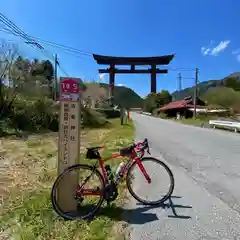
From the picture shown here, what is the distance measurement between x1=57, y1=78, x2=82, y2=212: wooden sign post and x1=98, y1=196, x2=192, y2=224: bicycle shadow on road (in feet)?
1.60

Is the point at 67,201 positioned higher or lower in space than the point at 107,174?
lower

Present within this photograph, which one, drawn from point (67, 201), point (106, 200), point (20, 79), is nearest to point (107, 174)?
point (106, 200)

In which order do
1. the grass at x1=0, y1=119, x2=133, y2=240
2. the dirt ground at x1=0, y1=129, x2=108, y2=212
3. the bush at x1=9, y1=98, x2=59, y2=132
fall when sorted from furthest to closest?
the bush at x1=9, y1=98, x2=59, y2=132
the dirt ground at x1=0, y1=129, x2=108, y2=212
the grass at x1=0, y1=119, x2=133, y2=240

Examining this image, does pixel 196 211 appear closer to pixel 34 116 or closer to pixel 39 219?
pixel 39 219

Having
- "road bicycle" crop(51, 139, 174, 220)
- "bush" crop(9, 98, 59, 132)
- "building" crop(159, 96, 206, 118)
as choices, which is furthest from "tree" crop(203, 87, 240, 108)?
"road bicycle" crop(51, 139, 174, 220)

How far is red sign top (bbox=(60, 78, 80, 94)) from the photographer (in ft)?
12.6

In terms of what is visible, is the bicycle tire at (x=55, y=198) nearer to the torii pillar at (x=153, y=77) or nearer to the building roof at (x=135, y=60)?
the building roof at (x=135, y=60)

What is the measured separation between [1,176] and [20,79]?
17.2m

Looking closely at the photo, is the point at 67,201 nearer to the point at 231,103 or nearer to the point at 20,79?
the point at 20,79

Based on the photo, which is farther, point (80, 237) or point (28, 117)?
point (28, 117)

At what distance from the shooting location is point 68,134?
391cm

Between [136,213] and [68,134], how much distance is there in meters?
1.39

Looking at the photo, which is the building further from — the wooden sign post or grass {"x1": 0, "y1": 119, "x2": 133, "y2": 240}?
the wooden sign post

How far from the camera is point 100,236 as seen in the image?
3188 millimetres
